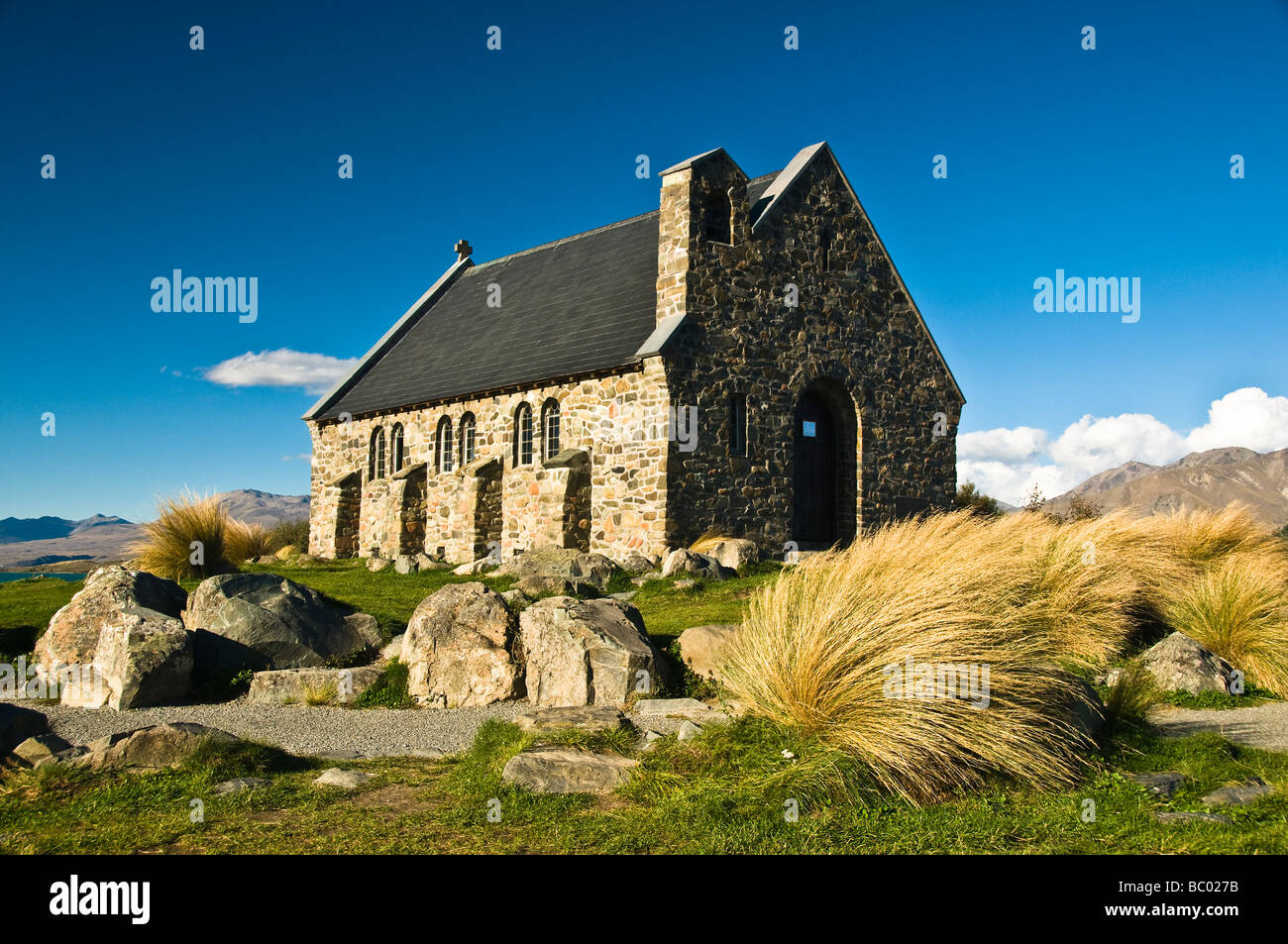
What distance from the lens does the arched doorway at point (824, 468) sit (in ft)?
72.9

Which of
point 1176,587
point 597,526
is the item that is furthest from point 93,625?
point 1176,587

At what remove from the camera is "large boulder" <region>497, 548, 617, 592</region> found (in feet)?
52.5

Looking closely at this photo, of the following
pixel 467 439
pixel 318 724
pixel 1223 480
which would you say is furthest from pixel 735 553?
pixel 1223 480

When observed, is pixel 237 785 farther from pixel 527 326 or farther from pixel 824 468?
pixel 527 326

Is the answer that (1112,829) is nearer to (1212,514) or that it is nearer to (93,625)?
(93,625)

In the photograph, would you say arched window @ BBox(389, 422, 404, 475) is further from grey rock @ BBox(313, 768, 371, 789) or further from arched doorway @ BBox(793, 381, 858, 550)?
grey rock @ BBox(313, 768, 371, 789)

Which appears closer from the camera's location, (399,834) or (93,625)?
(399,834)

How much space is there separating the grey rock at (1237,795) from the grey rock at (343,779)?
5728 mm

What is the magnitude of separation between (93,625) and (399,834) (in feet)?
22.7

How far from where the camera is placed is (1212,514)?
50.2ft

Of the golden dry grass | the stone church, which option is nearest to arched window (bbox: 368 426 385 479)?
the stone church

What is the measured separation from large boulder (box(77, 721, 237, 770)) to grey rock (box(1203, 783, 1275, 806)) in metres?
6.92

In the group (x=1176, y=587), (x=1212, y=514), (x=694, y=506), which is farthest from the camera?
(x=694, y=506)

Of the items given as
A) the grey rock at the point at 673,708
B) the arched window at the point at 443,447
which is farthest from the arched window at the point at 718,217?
the grey rock at the point at 673,708
